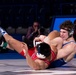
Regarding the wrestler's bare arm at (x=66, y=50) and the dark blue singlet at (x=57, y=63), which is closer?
the wrestler's bare arm at (x=66, y=50)

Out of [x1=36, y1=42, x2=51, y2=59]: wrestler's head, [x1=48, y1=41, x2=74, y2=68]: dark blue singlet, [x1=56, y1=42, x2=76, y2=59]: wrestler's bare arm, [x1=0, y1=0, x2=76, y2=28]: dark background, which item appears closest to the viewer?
[x1=36, y1=42, x2=51, y2=59]: wrestler's head

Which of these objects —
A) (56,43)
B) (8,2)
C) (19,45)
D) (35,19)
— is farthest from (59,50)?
(8,2)

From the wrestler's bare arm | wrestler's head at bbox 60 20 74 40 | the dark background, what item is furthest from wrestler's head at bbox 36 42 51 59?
the dark background

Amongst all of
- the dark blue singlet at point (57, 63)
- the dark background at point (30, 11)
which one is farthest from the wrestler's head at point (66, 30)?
the dark background at point (30, 11)

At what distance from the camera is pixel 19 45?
4.60 m

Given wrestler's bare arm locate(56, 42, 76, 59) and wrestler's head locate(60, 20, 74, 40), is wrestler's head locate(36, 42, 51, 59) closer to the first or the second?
wrestler's bare arm locate(56, 42, 76, 59)

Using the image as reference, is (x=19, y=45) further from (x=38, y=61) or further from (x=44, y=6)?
(x=44, y=6)

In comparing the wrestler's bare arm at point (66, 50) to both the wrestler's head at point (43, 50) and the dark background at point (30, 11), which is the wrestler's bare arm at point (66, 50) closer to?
the wrestler's head at point (43, 50)

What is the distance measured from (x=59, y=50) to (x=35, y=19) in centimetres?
615

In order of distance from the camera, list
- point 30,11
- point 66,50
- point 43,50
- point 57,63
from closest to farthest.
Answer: point 43,50 < point 66,50 < point 57,63 < point 30,11

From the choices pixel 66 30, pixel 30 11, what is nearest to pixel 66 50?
pixel 66 30

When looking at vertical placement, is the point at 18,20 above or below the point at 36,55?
below

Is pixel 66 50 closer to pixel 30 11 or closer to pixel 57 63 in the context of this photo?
pixel 57 63

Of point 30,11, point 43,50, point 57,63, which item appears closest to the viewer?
point 43,50
